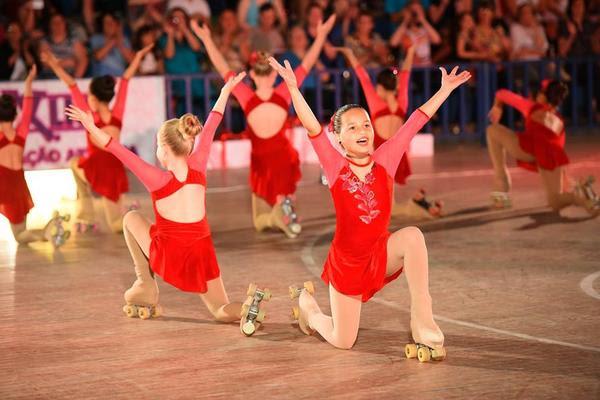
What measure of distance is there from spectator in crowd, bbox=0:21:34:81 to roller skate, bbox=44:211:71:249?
5985 millimetres

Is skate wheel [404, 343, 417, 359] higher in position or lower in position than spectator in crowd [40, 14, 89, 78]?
lower

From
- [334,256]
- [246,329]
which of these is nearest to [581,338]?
[334,256]

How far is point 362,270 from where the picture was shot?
20.8ft

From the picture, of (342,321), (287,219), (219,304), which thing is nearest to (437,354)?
(342,321)

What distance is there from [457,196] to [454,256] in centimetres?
343

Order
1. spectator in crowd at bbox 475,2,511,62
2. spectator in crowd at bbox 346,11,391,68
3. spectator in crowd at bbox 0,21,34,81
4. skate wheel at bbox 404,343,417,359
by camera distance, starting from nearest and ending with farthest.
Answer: skate wheel at bbox 404,343,417,359 → spectator in crowd at bbox 0,21,34,81 → spectator in crowd at bbox 346,11,391,68 → spectator in crowd at bbox 475,2,511,62

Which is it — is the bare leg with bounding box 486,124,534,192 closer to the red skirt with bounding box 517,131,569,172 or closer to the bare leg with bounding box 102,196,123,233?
the red skirt with bounding box 517,131,569,172

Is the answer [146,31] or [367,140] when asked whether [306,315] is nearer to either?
[367,140]

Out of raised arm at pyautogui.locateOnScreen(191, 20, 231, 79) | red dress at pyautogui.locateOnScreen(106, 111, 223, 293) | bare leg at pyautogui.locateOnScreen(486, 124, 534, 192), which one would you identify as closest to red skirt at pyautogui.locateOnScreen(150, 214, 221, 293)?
red dress at pyautogui.locateOnScreen(106, 111, 223, 293)

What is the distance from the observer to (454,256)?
924cm

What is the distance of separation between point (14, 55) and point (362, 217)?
10568mm

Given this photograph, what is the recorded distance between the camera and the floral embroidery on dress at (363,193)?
632cm

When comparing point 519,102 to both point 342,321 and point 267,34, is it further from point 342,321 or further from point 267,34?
point 267,34

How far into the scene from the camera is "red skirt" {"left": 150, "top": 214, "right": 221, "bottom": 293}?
7.06 metres
